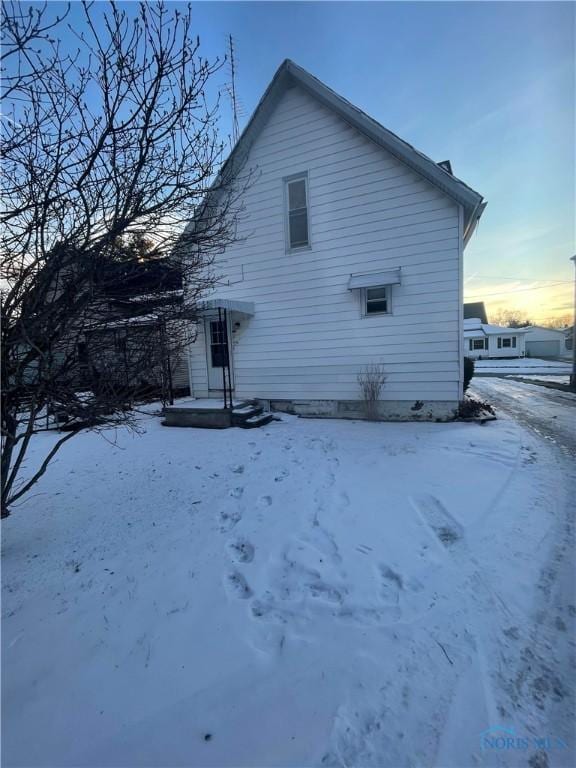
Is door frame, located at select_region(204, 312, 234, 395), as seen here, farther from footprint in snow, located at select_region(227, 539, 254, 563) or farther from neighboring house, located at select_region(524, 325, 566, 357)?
neighboring house, located at select_region(524, 325, 566, 357)

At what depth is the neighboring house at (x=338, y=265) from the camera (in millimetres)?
6816

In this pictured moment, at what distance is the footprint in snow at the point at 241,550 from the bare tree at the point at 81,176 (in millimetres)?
1530

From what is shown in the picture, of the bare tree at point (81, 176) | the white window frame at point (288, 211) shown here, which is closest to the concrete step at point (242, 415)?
the white window frame at point (288, 211)

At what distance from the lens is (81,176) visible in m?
2.32

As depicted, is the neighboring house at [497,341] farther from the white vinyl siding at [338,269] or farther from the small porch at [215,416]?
the small porch at [215,416]

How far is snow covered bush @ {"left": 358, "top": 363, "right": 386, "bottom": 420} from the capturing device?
7.36 metres

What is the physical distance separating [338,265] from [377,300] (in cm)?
120

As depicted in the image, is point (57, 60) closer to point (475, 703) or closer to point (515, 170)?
point (475, 703)

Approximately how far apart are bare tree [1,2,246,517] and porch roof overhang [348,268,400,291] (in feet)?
16.5

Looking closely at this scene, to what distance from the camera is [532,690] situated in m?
1.63

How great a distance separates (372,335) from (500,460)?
365cm

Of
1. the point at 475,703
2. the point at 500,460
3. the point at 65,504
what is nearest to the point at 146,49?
the point at 65,504

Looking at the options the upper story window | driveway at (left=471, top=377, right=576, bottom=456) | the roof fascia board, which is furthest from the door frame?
driveway at (left=471, top=377, right=576, bottom=456)

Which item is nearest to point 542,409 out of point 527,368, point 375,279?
point 375,279
